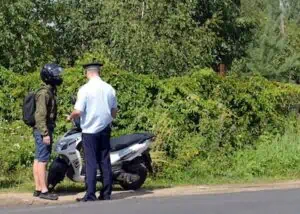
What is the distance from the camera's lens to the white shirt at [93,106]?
9.22 m

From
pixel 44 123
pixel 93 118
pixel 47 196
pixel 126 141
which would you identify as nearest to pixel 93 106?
pixel 93 118

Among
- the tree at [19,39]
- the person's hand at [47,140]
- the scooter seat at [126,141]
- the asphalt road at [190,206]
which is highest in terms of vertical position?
the tree at [19,39]

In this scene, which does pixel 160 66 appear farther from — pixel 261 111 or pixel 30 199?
pixel 30 199

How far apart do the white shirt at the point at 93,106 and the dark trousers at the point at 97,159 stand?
113 mm

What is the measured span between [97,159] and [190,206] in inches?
56.9

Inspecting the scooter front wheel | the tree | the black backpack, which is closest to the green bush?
the scooter front wheel

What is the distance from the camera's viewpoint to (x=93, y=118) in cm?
925

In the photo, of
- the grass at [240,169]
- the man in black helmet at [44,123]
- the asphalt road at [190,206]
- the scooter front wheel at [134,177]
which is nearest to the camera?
the asphalt road at [190,206]

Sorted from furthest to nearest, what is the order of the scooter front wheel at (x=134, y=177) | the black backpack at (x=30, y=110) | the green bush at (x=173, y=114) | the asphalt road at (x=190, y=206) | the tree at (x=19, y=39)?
the tree at (x=19, y=39) → the green bush at (x=173, y=114) → the scooter front wheel at (x=134, y=177) → the black backpack at (x=30, y=110) → the asphalt road at (x=190, y=206)

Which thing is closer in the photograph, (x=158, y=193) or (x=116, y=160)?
(x=116, y=160)

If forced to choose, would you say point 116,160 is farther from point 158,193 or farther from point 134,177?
point 158,193

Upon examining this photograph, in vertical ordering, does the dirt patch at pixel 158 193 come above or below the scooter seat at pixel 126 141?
below

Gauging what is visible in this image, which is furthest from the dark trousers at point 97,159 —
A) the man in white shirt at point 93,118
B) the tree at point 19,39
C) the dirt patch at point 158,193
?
Result: the tree at point 19,39

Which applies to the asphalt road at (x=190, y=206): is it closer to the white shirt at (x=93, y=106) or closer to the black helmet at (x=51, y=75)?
the white shirt at (x=93, y=106)
